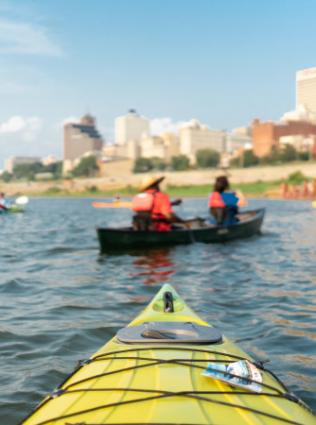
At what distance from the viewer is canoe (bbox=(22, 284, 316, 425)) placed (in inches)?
106

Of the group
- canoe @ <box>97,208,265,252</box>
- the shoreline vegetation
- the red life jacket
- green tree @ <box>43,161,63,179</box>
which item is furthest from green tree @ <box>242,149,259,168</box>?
the red life jacket

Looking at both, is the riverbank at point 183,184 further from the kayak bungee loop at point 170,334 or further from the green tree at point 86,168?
the kayak bungee loop at point 170,334

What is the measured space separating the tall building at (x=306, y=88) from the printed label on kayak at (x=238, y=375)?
181058 mm

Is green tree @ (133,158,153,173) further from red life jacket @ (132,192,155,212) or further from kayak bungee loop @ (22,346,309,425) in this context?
kayak bungee loop @ (22,346,309,425)

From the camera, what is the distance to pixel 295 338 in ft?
19.7

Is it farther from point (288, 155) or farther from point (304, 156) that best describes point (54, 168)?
point (304, 156)

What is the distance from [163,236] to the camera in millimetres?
13367

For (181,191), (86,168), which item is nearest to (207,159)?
(181,191)

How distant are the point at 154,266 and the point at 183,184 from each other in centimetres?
10043

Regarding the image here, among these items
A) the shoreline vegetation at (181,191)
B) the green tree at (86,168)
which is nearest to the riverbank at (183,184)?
the shoreline vegetation at (181,191)

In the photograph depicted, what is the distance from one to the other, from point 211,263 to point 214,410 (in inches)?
357

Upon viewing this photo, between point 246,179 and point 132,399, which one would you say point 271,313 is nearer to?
point 132,399

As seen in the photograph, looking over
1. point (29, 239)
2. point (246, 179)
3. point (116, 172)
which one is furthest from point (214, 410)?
point (116, 172)

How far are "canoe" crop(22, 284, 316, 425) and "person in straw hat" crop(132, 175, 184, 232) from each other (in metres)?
9.14
